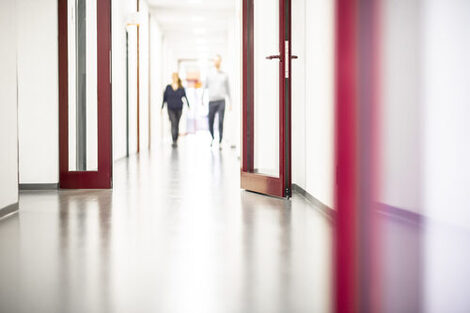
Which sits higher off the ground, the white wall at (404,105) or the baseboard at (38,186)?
the white wall at (404,105)

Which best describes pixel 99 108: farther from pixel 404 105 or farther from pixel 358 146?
pixel 358 146

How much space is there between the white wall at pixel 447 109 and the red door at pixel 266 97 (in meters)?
1.21

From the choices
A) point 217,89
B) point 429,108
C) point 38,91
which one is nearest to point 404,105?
point 429,108

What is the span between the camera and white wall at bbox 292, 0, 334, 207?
353cm

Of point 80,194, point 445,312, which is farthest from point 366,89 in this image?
point 80,194

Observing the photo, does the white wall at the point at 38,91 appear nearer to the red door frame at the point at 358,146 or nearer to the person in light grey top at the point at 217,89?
the red door frame at the point at 358,146

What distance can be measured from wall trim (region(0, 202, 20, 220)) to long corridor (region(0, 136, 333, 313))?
62 millimetres

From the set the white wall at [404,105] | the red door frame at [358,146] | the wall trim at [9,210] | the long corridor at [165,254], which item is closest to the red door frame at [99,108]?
the long corridor at [165,254]

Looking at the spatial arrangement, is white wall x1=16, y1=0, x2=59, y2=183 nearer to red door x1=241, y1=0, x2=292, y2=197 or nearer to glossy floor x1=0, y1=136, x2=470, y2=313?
glossy floor x1=0, y1=136, x2=470, y2=313

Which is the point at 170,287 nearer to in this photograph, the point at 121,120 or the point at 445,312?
the point at 445,312

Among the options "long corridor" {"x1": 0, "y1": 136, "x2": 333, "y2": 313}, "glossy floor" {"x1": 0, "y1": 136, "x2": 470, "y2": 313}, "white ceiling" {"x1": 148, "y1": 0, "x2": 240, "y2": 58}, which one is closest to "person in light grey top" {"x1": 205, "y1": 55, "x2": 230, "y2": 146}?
"white ceiling" {"x1": 148, "y1": 0, "x2": 240, "y2": 58}

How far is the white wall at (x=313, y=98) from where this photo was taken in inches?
139

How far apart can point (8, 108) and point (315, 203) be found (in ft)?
7.07

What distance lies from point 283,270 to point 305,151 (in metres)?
2.28
